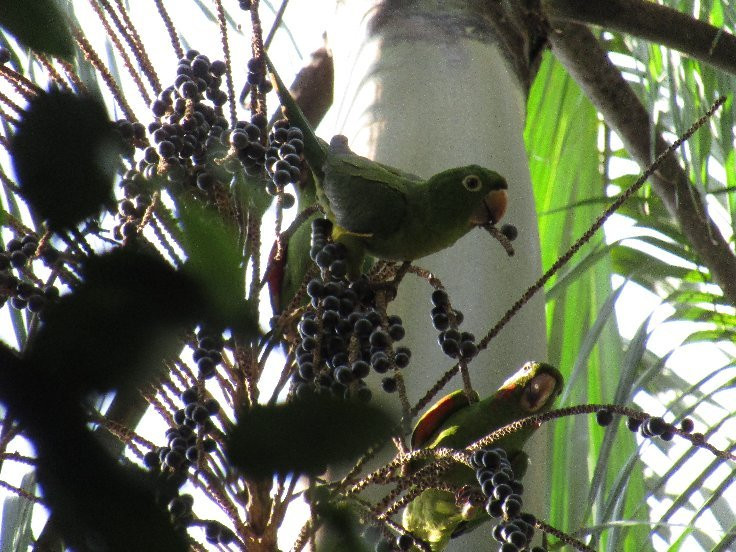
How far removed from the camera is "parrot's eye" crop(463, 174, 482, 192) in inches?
34.4

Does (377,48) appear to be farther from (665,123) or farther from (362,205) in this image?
(665,123)

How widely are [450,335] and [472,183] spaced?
20 cm

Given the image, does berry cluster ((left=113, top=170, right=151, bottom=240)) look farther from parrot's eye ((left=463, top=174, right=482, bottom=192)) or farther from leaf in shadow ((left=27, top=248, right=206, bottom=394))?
parrot's eye ((left=463, top=174, right=482, bottom=192))

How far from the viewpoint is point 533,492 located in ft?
3.15

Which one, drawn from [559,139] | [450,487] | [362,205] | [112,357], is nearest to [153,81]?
[362,205]

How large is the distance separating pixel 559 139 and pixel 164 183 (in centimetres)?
152

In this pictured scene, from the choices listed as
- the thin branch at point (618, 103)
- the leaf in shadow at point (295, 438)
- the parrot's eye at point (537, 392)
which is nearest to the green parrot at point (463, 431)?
the parrot's eye at point (537, 392)

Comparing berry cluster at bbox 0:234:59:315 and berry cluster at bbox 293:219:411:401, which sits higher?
berry cluster at bbox 293:219:411:401

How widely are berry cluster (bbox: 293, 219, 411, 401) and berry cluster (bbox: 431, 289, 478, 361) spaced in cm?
3

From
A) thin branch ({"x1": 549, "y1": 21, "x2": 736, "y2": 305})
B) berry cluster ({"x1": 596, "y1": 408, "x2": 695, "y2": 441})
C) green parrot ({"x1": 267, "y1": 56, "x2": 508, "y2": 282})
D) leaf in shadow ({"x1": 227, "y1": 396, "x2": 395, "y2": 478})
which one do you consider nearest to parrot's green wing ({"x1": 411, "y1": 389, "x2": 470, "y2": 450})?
green parrot ({"x1": 267, "y1": 56, "x2": 508, "y2": 282})

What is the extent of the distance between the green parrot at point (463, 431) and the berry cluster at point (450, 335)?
121 millimetres

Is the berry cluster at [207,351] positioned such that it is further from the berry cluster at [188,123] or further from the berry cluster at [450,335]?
the berry cluster at [450,335]

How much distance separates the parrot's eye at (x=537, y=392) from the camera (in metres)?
0.92

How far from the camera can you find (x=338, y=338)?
0.70m
